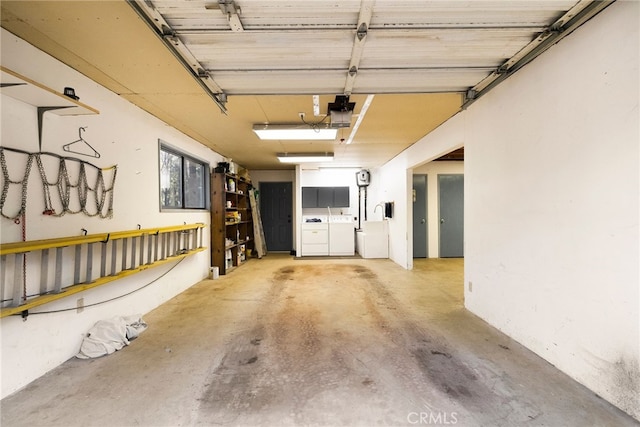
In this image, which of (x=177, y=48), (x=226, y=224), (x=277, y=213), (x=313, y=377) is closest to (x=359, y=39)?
(x=177, y=48)

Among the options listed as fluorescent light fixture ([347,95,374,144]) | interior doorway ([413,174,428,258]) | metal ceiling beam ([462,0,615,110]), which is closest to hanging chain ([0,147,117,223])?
fluorescent light fixture ([347,95,374,144])

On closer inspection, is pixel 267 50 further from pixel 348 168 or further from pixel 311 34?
pixel 348 168

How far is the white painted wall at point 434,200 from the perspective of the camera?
6.56 m

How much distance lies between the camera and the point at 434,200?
657 cm

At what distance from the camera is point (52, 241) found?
1867 millimetres

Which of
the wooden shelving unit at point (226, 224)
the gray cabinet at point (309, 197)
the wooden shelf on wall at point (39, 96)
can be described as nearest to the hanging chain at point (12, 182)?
the wooden shelf on wall at point (39, 96)

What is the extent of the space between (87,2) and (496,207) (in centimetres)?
338

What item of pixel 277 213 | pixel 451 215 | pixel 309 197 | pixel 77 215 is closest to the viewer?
pixel 77 215

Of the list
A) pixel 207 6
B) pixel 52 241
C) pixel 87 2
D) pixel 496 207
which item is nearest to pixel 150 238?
pixel 52 241

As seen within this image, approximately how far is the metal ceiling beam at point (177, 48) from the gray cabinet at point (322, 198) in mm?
4894

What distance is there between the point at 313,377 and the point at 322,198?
19.7 feet

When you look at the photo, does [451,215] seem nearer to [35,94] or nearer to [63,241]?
[63,241]
